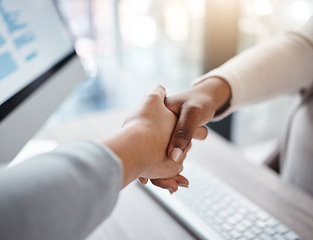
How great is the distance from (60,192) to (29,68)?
410 mm

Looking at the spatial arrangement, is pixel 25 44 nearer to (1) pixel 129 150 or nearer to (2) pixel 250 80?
(1) pixel 129 150

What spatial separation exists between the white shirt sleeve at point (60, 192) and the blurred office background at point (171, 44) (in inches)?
30.4

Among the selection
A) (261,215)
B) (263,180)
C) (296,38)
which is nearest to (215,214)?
(261,215)

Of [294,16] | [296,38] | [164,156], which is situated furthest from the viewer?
[294,16]

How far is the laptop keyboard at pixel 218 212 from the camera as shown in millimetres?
520

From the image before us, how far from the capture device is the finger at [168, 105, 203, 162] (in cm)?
51

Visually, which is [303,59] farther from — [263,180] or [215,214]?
[215,214]

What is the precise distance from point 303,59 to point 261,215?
424mm

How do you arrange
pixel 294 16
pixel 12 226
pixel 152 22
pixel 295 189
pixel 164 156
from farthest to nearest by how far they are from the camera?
pixel 152 22
pixel 294 16
pixel 295 189
pixel 164 156
pixel 12 226

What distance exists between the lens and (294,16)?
59.0 inches

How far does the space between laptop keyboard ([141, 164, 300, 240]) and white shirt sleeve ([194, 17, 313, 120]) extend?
6.7 inches

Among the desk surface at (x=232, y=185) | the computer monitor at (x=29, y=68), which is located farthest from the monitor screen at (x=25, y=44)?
the desk surface at (x=232, y=185)

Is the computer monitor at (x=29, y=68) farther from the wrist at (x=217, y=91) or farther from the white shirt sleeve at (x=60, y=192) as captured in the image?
the wrist at (x=217, y=91)

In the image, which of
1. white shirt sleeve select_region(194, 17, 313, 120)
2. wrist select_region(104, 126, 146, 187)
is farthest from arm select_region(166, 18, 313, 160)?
wrist select_region(104, 126, 146, 187)
